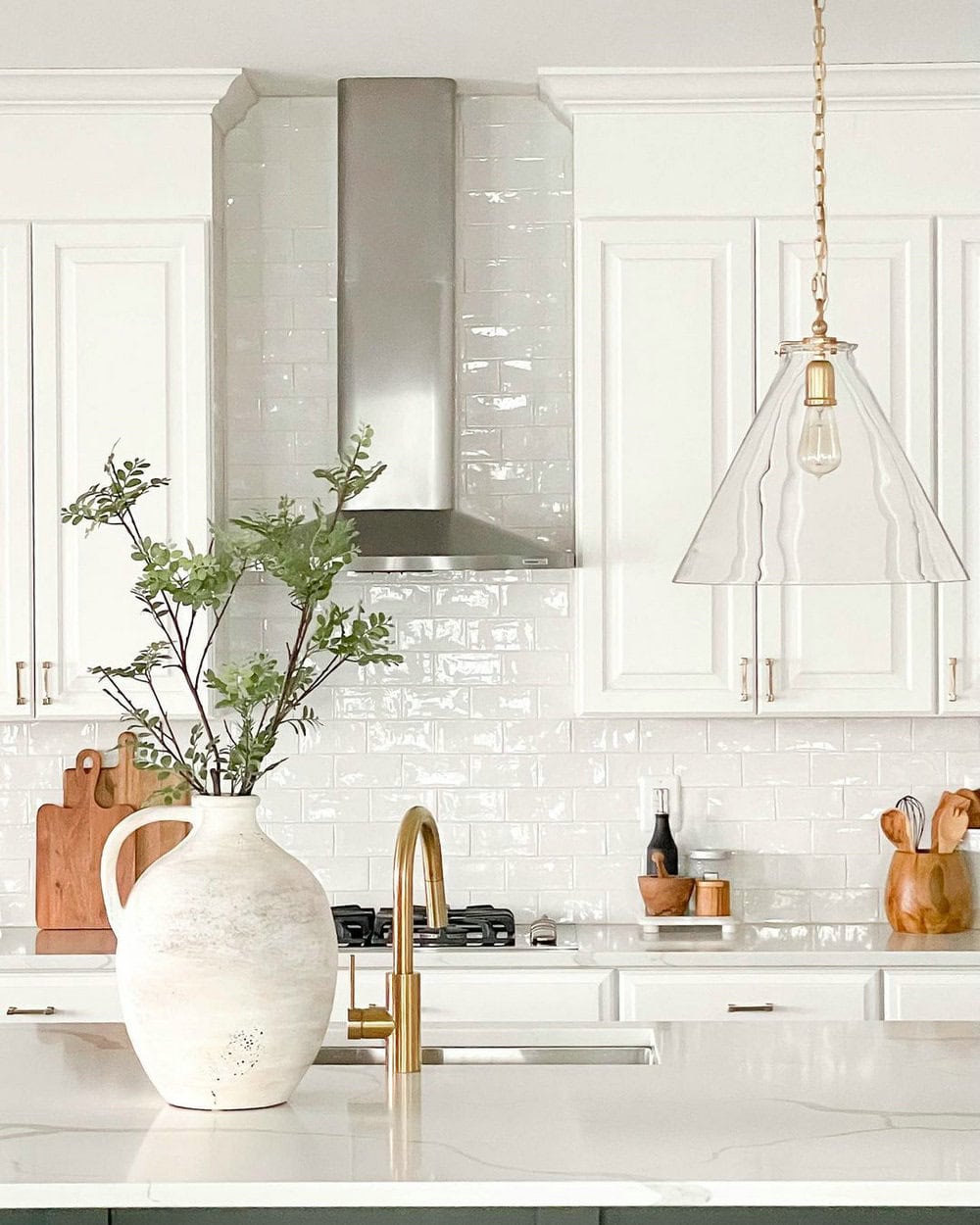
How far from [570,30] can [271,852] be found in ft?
8.21

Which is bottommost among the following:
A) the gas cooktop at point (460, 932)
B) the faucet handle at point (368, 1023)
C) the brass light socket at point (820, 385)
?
the gas cooktop at point (460, 932)

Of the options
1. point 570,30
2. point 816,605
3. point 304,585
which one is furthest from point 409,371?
point 304,585

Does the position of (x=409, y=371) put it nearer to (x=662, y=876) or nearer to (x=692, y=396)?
(x=692, y=396)

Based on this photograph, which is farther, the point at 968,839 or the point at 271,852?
the point at 968,839

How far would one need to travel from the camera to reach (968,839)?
3.81 meters

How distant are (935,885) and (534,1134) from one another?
2342mm

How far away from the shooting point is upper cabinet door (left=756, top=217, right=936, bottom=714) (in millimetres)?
3695

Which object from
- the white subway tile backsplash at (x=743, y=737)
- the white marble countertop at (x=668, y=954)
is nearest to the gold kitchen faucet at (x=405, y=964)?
the white marble countertop at (x=668, y=954)

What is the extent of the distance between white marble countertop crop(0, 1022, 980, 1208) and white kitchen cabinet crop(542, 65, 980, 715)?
5.54 feet

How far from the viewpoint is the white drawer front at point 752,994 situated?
340 centimetres

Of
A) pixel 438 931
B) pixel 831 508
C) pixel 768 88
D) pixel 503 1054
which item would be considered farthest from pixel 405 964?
pixel 768 88

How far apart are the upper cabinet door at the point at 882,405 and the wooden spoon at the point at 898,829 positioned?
329 millimetres

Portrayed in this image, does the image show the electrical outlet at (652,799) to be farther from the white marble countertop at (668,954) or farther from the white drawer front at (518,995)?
the white drawer front at (518,995)

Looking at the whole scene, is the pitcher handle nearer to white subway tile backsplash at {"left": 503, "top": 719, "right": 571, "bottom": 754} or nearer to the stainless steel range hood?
the stainless steel range hood
